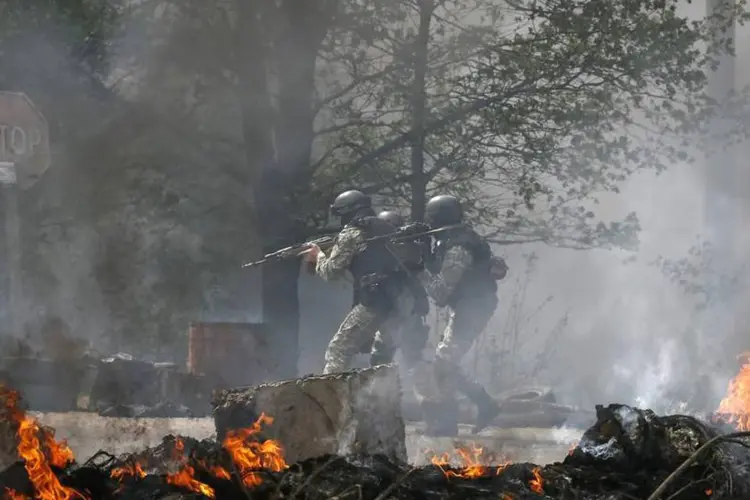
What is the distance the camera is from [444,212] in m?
9.92

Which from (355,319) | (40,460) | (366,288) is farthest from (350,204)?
(40,460)

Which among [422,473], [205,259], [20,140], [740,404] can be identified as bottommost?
[422,473]

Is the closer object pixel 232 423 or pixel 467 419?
pixel 232 423

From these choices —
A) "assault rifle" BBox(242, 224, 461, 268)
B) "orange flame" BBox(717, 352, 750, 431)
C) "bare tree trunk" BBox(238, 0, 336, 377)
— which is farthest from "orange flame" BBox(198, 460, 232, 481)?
"bare tree trunk" BBox(238, 0, 336, 377)

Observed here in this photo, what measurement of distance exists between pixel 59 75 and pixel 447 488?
868 cm

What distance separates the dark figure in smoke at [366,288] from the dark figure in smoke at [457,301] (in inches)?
15.6

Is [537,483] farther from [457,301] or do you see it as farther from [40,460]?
[457,301]

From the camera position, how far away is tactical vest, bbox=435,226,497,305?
971 centimetres

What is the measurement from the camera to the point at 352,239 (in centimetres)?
964

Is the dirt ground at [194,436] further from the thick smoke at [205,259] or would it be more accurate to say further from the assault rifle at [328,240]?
the thick smoke at [205,259]

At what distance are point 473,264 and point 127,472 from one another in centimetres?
542

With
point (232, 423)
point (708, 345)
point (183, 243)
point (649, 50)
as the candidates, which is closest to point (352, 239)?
point (232, 423)

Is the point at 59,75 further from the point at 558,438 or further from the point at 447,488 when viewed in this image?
the point at 447,488

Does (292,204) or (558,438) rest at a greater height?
(292,204)
